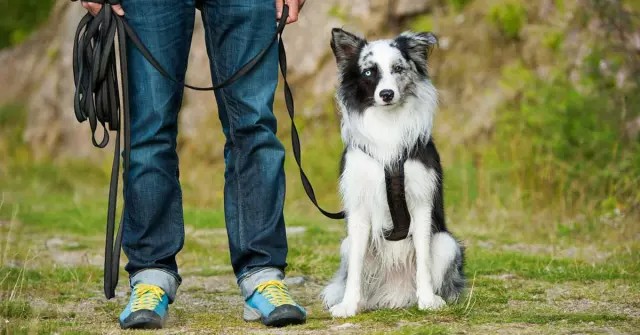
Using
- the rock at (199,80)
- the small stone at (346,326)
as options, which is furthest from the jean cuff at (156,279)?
the rock at (199,80)

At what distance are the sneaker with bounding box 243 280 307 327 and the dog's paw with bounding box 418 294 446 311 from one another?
0.56 metres

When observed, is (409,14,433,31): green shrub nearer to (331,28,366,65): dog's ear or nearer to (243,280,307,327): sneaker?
(331,28,366,65): dog's ear

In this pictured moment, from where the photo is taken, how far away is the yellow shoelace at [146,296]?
3.68 metres

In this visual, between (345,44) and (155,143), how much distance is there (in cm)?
104

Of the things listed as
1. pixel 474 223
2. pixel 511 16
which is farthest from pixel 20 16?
pixel 474 223

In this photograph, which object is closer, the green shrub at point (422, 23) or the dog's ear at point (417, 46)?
the dog's ear at point (417, 46)

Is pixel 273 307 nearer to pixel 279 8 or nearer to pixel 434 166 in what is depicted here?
pixel 434 166

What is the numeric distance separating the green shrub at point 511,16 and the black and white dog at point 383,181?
566 centimetres

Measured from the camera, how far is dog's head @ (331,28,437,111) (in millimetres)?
4098

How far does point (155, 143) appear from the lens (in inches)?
147

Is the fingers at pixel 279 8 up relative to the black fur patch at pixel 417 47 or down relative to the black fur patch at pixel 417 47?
up

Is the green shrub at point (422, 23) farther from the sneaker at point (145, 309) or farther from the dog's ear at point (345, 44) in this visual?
the sneaker at point (145, 309)

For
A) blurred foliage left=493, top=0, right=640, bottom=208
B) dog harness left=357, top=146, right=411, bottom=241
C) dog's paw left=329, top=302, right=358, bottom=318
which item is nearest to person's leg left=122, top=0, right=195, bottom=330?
dog's paw left=329, top=302, right=358, bottom=318

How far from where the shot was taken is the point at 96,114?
3.86 m
